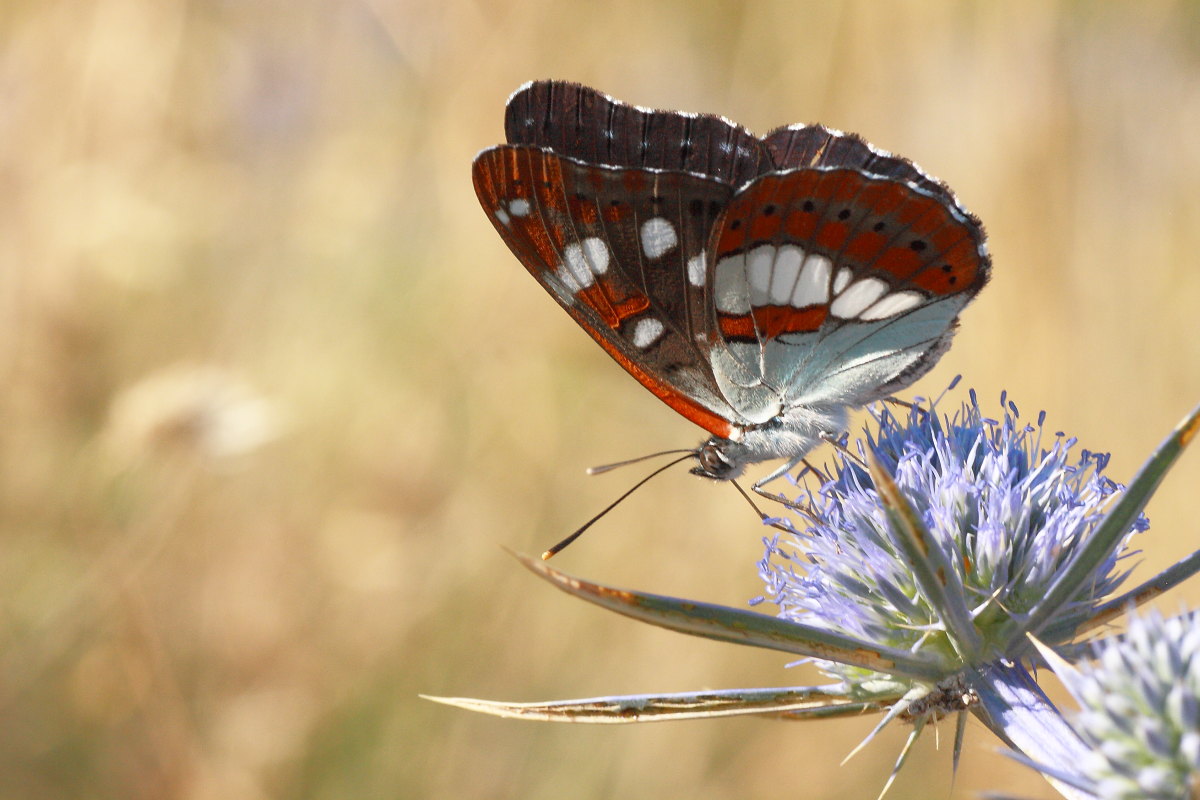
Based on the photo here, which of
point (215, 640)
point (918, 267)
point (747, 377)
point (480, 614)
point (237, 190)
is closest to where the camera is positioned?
point (918, 267)

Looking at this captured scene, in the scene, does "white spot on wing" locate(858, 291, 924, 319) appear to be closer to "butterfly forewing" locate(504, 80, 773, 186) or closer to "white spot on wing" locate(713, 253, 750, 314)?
"white spot on wing" locate(713, 253, 750, 314)

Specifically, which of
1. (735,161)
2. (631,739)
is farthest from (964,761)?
(735,161)

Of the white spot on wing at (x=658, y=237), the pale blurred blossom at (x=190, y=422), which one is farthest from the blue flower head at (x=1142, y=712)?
the pale blurred blossom at (x=190, y=422)

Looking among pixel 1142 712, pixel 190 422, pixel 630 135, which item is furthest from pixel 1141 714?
pixel 190 422

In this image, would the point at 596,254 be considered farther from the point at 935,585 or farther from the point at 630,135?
the point at 935,585

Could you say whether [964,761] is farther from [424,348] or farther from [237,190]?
[237,190]

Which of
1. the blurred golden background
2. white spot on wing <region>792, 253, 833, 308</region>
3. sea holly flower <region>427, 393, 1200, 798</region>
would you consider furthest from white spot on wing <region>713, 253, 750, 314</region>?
the blurred golden background

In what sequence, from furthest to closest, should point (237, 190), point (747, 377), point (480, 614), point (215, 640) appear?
point (237, 190) → point (480, 614) → point (215, 640) → point (747, 377)
